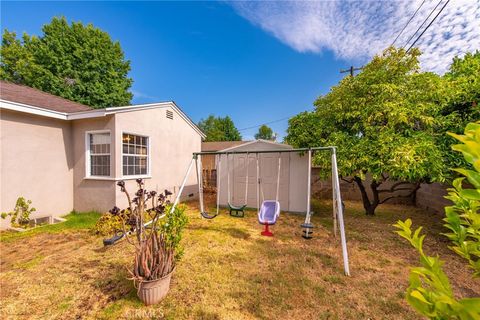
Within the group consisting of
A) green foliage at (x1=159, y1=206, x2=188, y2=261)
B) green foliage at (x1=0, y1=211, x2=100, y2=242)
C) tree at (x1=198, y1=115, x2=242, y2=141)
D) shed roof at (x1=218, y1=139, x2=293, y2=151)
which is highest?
tree at (x1=198, y1=115, x2=242, y2=141)

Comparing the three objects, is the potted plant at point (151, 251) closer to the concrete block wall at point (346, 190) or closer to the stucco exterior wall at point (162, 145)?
the stucco exterior wall at point (162, 145)

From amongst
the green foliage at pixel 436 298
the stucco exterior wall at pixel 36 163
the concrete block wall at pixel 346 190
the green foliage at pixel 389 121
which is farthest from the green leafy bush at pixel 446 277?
→ the stucco exterior wall at pixel 36 163

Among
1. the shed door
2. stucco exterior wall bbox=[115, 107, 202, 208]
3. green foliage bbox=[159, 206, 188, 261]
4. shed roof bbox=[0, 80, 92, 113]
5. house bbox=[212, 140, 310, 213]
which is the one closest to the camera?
green foliage bbox=[159, 206, 188, 261]

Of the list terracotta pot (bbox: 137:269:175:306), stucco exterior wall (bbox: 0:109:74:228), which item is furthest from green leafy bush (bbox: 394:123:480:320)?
stucco exterior wall (bbox: 0:109:74:228)

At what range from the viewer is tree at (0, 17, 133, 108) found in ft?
48.6

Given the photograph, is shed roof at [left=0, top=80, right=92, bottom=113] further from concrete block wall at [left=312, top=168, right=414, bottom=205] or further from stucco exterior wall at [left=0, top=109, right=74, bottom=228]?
Answer: concrete block wall at [left=312, top=168, right=414, bottom=205]

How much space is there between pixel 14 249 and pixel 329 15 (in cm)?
1087

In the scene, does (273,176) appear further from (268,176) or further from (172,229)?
(172,229)

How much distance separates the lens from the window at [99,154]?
6.81 meters

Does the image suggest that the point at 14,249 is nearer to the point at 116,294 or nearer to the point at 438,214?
the point at 116,294

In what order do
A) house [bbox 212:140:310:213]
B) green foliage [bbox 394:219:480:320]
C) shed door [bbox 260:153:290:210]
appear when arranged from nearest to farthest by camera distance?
1. green foliage [bbox 394:219:480:320]
2. house [bbox 212:140:310:213]
3. shed door [bbox 260:153:290:210]

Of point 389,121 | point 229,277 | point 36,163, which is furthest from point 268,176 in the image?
point 36,163

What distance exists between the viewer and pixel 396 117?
17.5 feet

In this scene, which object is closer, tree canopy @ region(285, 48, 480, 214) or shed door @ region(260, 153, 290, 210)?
tree canopy @ region(285, 48, 480, 214)
